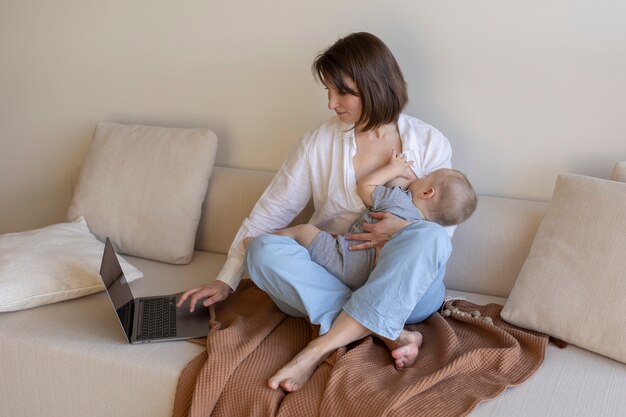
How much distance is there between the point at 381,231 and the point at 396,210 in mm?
75

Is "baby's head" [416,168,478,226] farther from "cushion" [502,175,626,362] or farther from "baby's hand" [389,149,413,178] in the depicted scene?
"cushion" [502,175,626,362]

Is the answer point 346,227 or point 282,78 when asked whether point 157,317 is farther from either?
point 282,78

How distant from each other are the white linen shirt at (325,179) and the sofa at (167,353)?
203 mm

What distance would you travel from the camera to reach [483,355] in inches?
74.2

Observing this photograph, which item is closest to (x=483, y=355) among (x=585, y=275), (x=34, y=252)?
(x=585, y=275)

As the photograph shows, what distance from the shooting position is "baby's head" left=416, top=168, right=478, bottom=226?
208cm

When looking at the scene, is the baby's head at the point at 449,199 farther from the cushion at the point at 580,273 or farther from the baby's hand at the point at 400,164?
the cushion at the point at 580,273

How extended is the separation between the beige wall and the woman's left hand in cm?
52

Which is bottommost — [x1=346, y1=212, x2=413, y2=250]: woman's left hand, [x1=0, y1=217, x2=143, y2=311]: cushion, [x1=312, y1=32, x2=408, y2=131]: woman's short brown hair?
[x1=0, y1=217, x2=143, y2=311]: cushion

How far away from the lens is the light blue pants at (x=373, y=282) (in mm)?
1870

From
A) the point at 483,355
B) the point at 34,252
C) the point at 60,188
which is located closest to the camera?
the point at 483,355

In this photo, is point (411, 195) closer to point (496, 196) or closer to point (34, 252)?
point (496, 196)

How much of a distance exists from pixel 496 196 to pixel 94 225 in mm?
1357

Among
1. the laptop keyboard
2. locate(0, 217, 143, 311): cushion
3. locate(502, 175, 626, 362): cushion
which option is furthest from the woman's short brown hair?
locate(0, 217, 143, 311): cushion
